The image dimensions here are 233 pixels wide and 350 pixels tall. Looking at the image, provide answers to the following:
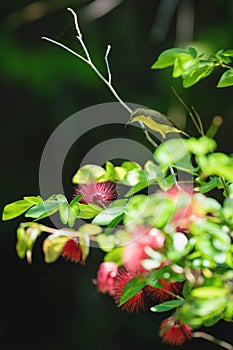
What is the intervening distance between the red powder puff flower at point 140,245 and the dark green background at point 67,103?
5.73ft

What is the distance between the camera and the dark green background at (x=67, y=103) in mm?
2604

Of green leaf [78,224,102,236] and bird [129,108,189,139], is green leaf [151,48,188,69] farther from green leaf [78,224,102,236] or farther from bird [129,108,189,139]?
green leaf [78,224,102,236]

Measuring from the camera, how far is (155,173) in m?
0.93

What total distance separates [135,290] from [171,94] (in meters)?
1.77

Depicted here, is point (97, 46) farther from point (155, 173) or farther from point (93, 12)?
point (155, 173)

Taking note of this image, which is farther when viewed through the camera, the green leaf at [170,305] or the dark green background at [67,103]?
the dark green background at [67,103]

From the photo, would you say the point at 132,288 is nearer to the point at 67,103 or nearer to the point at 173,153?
the point at 173,153

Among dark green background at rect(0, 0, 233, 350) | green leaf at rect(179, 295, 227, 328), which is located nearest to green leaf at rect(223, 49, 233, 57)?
green leaf at rect(179, 295, 227, 328)

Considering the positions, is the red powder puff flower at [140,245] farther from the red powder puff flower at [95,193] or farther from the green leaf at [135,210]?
the red powder puff flower at [95,193]

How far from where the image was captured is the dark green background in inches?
103

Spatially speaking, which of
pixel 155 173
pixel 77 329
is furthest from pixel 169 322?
pixel 77 329

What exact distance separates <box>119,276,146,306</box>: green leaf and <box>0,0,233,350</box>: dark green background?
67.0 inches

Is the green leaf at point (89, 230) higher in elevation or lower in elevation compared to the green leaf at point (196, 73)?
lower

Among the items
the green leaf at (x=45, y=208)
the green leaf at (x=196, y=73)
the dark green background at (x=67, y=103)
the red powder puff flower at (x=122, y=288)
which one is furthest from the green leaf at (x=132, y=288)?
the dark green background at (x=67, y=103)
